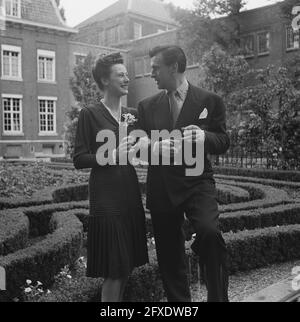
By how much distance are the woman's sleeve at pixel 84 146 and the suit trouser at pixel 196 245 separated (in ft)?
1.74

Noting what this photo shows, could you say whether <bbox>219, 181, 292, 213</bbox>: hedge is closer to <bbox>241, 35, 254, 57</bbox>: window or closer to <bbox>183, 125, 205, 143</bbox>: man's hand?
<bbox>183, 125, 205, 143</bbox>: man's hand

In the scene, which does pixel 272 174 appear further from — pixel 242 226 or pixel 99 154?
pixel 99 154

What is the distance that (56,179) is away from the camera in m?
10.0

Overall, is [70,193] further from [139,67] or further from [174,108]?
[139,67]

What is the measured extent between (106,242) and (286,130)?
31.3 feet

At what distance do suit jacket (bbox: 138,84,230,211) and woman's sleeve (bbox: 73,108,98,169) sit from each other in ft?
1.29

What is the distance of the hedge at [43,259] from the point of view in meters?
3.35

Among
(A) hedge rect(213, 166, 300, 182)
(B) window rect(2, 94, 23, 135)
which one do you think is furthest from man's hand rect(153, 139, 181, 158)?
(B) window rect(2, 94, 23, 135)

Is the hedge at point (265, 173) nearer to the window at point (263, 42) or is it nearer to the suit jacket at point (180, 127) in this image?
the suit jacket at point (180, 127)

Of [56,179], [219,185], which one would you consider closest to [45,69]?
[56,179]

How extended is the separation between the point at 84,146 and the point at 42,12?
2495 centimetres

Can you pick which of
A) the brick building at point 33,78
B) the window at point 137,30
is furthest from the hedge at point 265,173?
the window at point 137,30

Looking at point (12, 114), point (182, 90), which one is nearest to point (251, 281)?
point (182, 90)

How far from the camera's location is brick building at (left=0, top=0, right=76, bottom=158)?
24.4 m
